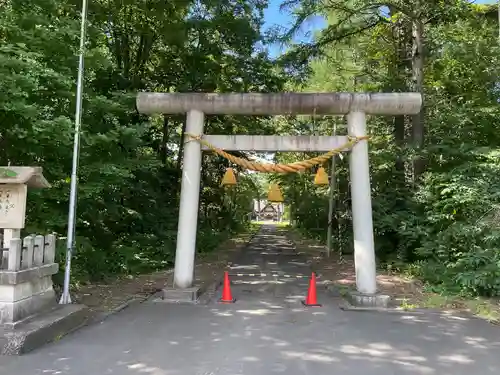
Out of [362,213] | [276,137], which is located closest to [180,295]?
[276,137]

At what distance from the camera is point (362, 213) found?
9594 millimetres

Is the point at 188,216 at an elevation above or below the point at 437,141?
below

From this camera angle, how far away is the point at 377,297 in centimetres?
916

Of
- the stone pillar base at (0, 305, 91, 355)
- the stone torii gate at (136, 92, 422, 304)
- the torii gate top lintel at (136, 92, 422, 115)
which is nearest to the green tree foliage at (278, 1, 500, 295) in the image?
the stone torii gate at (136, 92, 422, 304)

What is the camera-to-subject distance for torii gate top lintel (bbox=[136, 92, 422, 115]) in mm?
9711

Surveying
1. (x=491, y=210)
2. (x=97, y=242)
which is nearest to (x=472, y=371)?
(x=491, y=210)

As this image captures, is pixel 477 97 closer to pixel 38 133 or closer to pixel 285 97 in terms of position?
pixel 285 97

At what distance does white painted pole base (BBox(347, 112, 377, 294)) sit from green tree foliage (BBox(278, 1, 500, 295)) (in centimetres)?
203

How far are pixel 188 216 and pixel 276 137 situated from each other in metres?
2.54

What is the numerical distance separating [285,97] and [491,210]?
17.6 feet

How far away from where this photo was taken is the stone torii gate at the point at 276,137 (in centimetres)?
966

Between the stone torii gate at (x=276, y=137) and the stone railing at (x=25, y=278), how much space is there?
2.94 metres

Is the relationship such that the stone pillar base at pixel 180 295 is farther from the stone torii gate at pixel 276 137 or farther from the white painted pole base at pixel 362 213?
the white painted pole base at pixel 362 213

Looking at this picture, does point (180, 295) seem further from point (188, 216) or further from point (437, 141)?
point (437, 141)
